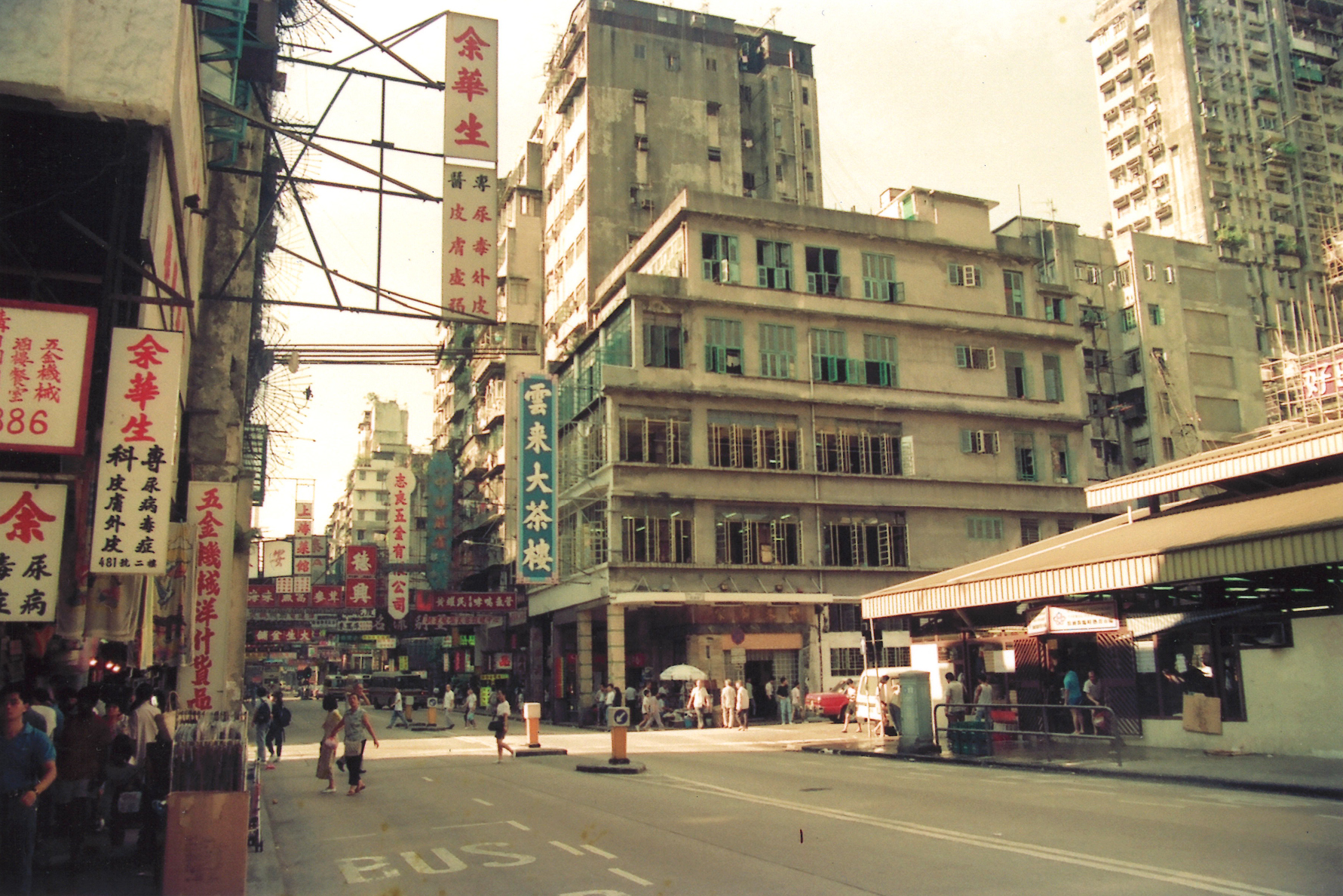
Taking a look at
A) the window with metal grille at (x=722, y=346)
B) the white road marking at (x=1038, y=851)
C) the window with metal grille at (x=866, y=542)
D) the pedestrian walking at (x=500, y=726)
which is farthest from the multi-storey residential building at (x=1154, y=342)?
the white road marking at (x=1038, y=851)

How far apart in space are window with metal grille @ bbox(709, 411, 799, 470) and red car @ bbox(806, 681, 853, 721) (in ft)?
29.2

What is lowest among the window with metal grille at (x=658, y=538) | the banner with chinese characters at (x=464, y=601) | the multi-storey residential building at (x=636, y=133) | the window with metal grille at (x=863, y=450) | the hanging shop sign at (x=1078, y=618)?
the hanging shop sign at (x=1078, y=618)

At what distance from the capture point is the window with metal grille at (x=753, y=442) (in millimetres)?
41938

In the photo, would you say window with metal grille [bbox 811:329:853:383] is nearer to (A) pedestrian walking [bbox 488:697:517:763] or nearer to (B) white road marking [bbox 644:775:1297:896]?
(A) pedestrian walking [bbox 488:697:517:763]

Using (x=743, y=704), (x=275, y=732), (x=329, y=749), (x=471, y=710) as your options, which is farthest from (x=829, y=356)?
(x=329, y=749)

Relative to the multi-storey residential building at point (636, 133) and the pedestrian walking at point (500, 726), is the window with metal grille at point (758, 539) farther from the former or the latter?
the pedestrian walking at point (500, 726)

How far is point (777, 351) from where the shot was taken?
43.4m

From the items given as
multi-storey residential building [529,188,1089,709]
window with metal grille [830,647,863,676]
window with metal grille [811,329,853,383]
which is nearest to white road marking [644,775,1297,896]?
multi-storey residential building [529,188,1089,709]

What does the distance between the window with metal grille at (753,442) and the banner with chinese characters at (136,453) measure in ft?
103

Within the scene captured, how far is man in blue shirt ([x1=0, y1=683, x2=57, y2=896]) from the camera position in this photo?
325 inches

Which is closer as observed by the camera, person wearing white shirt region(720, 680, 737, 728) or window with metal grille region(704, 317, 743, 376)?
person wearing white shirt region(720, 680, 737, 728)

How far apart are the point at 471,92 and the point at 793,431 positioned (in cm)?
2796

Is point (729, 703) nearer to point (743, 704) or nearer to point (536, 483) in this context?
point (743, 704)

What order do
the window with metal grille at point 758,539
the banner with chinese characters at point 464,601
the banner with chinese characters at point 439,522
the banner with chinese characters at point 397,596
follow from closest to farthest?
the window with metal grille at point 758,539
the banner with chinese characters at point 464,601
the banner with chinese characters at point 397,596
the banner with chinese characters at point 439,522
